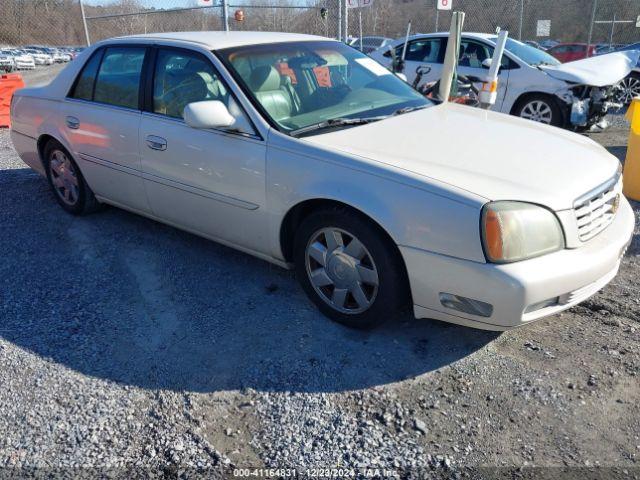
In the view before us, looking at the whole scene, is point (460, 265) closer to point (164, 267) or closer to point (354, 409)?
point (354, 409)

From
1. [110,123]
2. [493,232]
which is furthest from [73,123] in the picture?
[493,232]

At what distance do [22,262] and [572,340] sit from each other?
3.82 m

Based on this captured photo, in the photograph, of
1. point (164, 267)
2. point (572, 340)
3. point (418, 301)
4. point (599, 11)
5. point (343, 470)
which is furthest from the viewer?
point (599, 11)

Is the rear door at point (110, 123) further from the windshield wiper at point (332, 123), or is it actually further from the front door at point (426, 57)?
the front door at point (426, 57)

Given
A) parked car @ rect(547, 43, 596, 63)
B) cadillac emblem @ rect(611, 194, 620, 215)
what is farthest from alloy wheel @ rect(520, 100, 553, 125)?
parked car @ rect(547, 43, 596, 63)

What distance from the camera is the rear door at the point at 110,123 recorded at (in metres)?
4.22

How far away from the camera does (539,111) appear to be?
27.4 feet

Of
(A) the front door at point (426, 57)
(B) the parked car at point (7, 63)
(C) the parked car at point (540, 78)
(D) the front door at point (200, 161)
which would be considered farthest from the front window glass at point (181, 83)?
(B) the parked car at point (7, 63)

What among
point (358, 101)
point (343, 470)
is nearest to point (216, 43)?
point (358, 101)

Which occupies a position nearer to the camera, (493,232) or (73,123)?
(493,232)

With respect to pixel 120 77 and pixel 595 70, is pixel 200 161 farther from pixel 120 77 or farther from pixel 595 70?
pixel 595 70

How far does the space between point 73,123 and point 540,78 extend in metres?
6.32

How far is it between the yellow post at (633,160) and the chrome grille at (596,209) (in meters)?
2.51

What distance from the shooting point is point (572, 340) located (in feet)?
10.4
